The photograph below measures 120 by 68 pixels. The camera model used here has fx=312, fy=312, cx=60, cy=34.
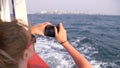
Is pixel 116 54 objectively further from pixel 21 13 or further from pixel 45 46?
pixel 21 13

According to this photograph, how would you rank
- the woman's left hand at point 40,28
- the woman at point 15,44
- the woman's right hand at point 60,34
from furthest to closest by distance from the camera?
the woman's left hand at point 40,28 → the woman's right hand at point 60,34 → the woman at point 15,44

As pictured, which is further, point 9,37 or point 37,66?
point 37,66

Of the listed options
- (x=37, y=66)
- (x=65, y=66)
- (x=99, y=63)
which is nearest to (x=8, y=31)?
(x=37, y=66)

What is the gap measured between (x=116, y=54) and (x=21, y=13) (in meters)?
4.19

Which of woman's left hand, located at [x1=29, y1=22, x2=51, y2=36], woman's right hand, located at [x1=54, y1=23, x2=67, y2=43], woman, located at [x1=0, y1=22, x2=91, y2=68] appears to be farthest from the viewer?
woman's left hand, located at [x1=29, y1=22, x2=51, y2=36]

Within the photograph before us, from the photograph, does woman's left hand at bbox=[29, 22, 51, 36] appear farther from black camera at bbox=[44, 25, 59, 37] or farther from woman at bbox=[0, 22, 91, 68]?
woman at bbox=[0, 22, 91, 68]

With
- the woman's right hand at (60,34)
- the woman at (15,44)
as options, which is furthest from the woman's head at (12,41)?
the woman's right hand at (60,34)

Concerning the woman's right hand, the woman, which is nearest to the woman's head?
the woman

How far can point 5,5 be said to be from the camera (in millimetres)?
2174

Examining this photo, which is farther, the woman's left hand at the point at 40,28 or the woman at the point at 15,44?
the woman's left hand at the point at 40,28

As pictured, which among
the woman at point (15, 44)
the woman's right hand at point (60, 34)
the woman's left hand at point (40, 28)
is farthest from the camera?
the woman's left hand at point (40, 28)

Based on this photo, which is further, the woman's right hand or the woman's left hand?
the woman's left hand

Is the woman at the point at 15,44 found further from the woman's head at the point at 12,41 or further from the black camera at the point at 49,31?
the black camera at the point at 49,31

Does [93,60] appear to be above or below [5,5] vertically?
below
